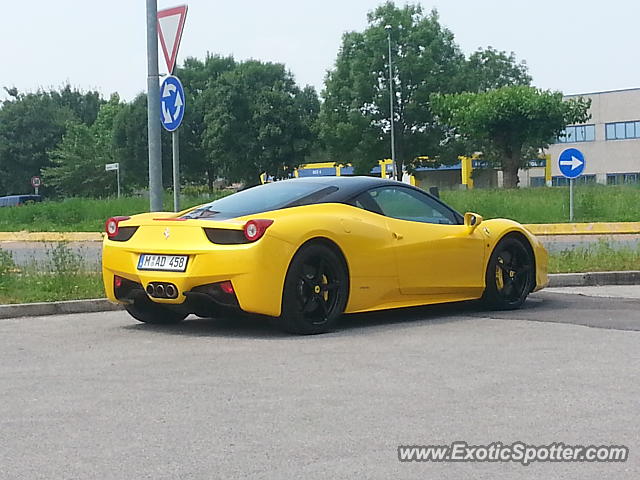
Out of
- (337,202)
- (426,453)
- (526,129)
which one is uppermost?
(526,129)

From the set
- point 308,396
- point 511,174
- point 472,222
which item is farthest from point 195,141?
point 308,396

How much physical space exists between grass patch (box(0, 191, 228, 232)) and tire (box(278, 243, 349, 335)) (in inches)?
866

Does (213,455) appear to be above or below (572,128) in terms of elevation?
below

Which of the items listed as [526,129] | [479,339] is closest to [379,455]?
[479,339]

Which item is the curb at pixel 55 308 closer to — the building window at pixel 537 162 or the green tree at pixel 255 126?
the green tree at pixel 255 126

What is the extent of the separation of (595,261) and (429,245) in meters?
4.52

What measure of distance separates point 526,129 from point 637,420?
167 ft

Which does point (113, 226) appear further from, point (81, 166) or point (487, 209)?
point (81, 166)

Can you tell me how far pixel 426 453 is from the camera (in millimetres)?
4320

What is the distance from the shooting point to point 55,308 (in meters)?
9.41

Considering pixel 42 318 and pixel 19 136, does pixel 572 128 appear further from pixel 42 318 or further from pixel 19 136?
pixel 42 318

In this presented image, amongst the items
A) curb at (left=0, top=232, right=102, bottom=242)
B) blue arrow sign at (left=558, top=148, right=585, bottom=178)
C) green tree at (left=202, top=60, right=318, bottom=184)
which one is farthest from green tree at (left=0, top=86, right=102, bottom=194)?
blue arrow sign at (left=558, top=148, right=585, bottom=178)

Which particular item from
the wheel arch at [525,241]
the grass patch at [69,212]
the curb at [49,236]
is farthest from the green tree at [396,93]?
the wheel arch at [525,241]

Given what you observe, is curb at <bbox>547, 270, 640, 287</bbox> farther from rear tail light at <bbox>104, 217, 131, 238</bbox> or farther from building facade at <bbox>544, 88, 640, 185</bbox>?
building facade at <bbox>544, 88, 640, 185</bbox>
